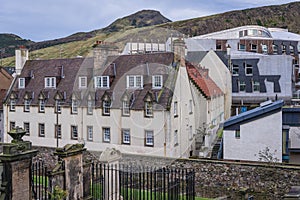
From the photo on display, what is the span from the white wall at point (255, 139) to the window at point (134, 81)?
658cm

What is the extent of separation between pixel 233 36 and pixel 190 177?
50854 millimetres

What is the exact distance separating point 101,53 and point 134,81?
4179 millimetres

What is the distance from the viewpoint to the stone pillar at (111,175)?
54.6ft

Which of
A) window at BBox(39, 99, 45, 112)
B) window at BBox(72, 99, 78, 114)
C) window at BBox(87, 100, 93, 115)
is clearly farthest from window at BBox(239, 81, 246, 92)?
window at BBox(39, 99, 45, 112)

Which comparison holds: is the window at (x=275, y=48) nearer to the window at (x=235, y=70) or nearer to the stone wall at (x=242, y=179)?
the window at (x=235, y=70)

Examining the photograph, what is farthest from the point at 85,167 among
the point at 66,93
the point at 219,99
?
the point at 219,99

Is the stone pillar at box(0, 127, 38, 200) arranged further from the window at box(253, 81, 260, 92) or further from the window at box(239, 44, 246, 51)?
the window at box(239, 44, 246, 51)

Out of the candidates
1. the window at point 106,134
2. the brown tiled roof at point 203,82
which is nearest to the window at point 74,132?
the window at point 106,134

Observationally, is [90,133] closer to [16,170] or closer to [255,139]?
[255,139]

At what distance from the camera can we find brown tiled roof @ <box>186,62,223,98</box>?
31.6 m

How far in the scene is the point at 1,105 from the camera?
38375mm

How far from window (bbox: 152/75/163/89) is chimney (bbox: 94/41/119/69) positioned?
5.01 metres

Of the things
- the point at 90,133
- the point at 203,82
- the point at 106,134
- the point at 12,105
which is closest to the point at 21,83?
the point at 12,105

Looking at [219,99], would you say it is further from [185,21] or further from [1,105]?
[185,21]
